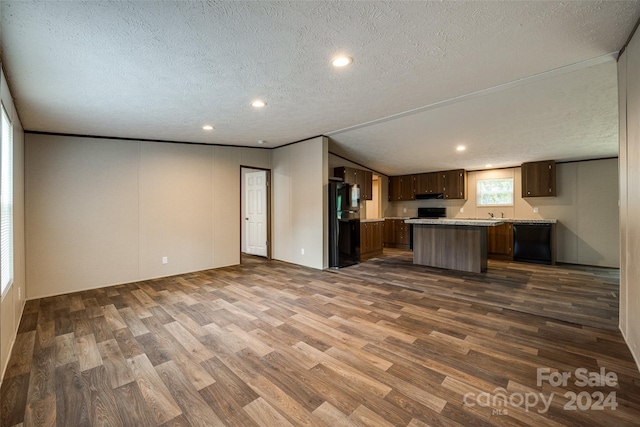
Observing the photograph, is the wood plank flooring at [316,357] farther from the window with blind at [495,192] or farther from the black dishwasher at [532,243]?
the window with blind at [495,192]

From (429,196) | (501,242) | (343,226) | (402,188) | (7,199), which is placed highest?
(402,188)

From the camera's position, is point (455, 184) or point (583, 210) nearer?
point (583, 210)

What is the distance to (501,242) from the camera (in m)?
6.36

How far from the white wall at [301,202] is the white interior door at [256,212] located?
0.36 metres

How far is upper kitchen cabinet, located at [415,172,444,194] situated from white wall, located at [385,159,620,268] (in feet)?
5.38

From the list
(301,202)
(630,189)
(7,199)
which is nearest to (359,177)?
(301,202)

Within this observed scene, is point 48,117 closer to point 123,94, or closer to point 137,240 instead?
point 123,94

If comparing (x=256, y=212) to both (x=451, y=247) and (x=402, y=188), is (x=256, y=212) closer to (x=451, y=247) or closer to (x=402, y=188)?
(x=402, y=188)

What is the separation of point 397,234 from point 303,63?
647 cm

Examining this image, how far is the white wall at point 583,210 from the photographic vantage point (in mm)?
5551

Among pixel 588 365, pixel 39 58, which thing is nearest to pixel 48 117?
pixel 39 58

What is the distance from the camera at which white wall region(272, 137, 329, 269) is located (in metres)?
5.21

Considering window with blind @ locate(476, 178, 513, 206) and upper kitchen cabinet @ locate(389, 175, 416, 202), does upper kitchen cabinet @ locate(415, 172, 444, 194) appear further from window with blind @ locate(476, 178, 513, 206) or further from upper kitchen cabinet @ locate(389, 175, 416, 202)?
window with blind @ locate(476, 178, 513, 206)

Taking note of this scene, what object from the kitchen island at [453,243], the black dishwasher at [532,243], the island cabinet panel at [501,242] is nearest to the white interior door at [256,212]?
the kitchen island at [453,243]
